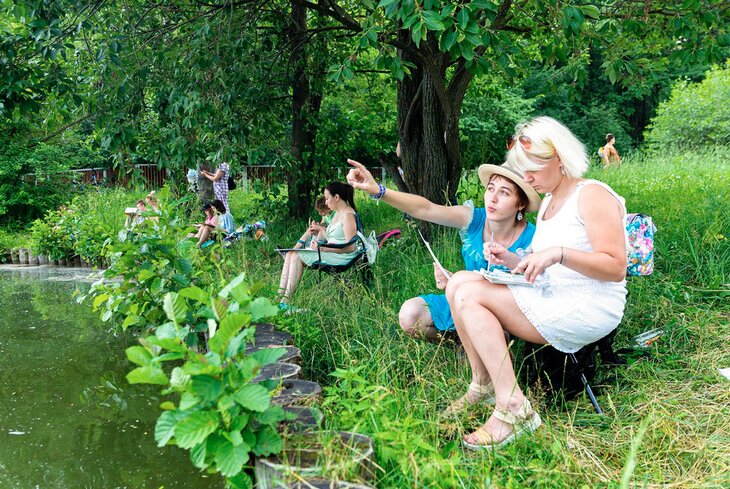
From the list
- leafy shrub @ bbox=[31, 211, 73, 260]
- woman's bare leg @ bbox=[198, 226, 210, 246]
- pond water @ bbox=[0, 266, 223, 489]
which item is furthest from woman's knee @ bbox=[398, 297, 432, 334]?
leafy shrub @ bbox=[31, 211, 73, 260]

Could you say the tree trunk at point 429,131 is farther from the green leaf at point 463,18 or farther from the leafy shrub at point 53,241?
the leafy shrub at point 53,241

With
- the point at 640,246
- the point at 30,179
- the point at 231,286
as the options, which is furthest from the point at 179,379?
the point at 30,179

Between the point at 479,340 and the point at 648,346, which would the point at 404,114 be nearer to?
the point at 648,346

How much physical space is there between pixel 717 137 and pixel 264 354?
1573cm

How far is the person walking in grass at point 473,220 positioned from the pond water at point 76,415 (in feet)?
3.96

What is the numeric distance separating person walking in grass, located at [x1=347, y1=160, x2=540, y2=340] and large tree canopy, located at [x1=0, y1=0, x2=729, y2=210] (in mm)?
1129

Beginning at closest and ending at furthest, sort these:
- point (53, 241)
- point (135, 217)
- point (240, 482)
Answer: point (240, 482), point (135, 217), point (53, 241)

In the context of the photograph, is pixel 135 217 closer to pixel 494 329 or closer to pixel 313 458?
pixel 494 329

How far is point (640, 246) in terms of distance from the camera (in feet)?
10.3

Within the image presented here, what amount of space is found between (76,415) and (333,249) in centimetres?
226

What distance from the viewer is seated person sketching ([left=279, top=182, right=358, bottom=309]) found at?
539 centimetres

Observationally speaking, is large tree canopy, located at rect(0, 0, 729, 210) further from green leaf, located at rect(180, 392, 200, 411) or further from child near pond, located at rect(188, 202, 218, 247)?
green leaf, located at rect(180, 392, 200, 411)

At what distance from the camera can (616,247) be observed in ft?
8.84

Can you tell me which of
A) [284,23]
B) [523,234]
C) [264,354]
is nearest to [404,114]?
[284,23]
